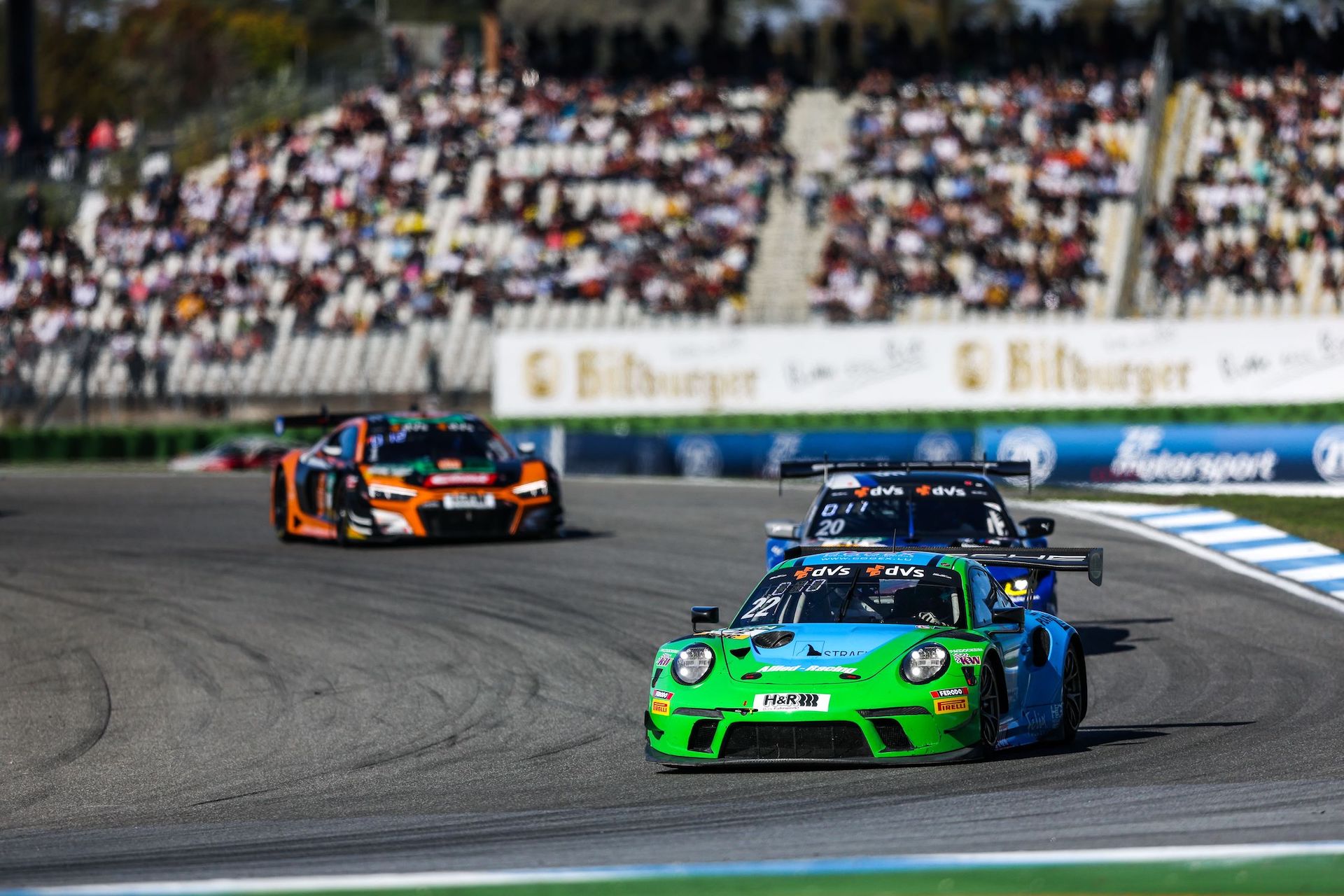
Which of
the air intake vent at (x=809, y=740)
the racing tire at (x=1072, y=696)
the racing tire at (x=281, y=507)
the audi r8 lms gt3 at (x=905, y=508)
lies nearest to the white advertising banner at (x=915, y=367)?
the racing tire at (x=281, y=507)

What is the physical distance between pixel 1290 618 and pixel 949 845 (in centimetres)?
892

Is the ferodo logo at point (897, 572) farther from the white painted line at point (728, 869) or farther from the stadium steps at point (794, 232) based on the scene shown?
the stadium steps at point (794, 232)

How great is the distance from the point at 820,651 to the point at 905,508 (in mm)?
4855

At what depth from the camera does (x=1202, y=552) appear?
62.0 ft

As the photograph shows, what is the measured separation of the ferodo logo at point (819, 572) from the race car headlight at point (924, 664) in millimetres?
1051

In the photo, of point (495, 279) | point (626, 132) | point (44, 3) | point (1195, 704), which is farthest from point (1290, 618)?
point (44, 3)

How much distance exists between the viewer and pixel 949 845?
6781 millimetres

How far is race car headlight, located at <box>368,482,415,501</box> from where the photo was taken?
766 inches

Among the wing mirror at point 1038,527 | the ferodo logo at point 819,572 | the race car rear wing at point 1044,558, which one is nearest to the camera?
the ferodo logo at point 819,572

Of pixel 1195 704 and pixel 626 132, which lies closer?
pixel 1195 704

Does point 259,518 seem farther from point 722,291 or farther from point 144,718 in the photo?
point 722,291

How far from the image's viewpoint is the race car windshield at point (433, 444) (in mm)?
19766

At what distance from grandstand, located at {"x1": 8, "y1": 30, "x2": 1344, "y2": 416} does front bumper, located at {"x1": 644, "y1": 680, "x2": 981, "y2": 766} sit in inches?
1008

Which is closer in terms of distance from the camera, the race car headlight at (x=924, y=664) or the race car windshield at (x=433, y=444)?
the race car headlight at (x=924, y=664)
